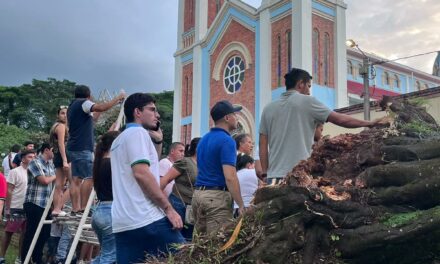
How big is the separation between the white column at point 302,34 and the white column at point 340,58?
6.02 feet

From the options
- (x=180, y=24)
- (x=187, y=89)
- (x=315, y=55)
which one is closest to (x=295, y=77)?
(x=315, y=55)

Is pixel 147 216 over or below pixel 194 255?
over

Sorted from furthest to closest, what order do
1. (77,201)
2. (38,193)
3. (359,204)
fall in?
(38,193) → (77,201) → (359,204)

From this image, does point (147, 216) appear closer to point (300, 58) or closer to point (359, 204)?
point (359, 204)

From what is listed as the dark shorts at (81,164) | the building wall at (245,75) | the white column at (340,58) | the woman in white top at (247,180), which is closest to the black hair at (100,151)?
the dark shorts at (81,164)

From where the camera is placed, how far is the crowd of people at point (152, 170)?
10.9 ft

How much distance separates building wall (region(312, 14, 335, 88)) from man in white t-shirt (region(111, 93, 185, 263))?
19332mm

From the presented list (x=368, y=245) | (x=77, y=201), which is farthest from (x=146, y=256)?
(x=77, y=201)

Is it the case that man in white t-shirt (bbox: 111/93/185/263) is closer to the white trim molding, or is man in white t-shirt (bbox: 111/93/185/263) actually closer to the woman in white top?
the woman in white top

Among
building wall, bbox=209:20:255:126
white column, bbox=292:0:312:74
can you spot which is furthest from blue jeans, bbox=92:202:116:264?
building wall, bbox=209:20:255:126

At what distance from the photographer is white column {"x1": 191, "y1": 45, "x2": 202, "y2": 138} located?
27.4 meters

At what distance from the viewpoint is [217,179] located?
423 cm

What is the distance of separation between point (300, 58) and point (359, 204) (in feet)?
60.9

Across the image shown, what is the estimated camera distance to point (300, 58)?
21125 mm
